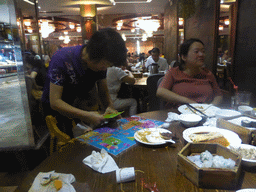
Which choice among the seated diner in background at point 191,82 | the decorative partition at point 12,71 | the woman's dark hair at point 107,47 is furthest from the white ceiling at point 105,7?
the woman's dark hair at point 107,47

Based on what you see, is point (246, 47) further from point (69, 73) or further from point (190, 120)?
point (69, 73)

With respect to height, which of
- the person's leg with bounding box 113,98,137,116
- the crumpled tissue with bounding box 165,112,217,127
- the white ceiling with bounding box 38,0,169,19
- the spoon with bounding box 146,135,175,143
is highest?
the white ceiling with bounding box 38,0,169,19

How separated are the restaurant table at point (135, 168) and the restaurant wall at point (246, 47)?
2230mm

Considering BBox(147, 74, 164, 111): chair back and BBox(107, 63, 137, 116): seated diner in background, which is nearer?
BBox(147, 74, 164, 111): chair back

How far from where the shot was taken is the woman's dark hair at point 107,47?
138 cm

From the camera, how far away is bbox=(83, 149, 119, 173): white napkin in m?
0.91

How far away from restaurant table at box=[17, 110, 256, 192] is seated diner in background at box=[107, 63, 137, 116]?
7.09ft

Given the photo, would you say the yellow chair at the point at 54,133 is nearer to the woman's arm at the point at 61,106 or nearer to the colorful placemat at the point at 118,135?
the woman's arm at the point at 61,106

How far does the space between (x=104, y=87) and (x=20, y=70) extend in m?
1.09

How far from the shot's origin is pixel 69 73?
5.16ft

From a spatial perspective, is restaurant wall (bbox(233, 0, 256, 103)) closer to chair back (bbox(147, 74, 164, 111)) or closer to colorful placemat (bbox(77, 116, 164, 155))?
chair back (bbox(147, 74, 164, 111))

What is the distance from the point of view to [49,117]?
5.39 ft

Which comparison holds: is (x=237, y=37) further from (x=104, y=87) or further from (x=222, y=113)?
(x=104, y=87)

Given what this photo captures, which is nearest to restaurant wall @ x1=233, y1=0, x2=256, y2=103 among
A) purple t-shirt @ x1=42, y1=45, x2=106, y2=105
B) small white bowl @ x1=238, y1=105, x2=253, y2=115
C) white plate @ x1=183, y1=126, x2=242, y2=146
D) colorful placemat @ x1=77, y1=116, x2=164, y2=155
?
small white bowl @ x1=238, y1=105, x2=253, y2=115
